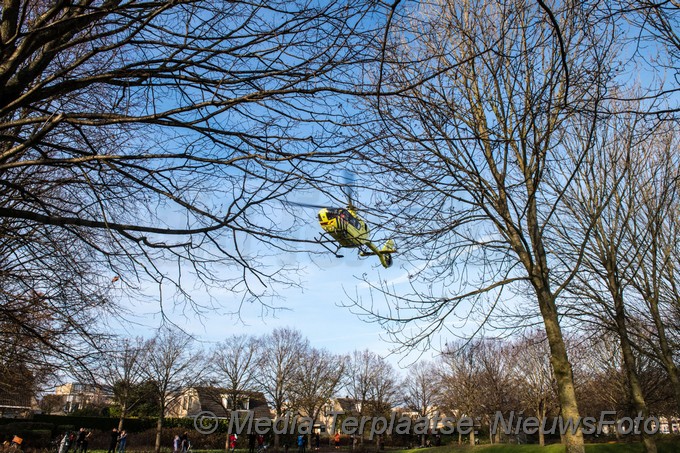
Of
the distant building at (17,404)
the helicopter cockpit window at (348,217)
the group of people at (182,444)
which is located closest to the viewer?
the helicopter cockpit window at (348,217)

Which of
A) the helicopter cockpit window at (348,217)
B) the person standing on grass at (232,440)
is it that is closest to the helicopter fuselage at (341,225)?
the helicopter cockpit window at (348,217)

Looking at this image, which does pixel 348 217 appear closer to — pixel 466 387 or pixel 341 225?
pixel 341 225

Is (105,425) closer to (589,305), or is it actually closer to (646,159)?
(589,305)

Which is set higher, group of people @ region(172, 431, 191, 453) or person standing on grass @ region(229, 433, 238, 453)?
group of people @ region(172, 431, 191, 453)

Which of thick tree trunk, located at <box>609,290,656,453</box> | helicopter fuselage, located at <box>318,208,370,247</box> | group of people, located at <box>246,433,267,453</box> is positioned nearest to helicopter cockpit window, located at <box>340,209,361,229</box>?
helicopter fuselage, located at <box>318,208,370,247</box>

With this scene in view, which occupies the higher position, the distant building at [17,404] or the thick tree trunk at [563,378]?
the thick tree trunk at [563,378]

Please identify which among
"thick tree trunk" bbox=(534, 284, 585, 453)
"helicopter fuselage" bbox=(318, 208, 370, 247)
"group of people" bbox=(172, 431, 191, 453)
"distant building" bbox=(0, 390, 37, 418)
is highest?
"helicopter fuselage" bbox=(318, 208, 370, 247)

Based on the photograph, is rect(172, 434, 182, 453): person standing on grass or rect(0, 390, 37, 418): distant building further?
rect(172, 434, 182, 453): person standing on grass

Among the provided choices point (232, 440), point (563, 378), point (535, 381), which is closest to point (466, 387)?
point (535, 381)

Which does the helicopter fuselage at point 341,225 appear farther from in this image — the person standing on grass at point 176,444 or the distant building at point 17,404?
the person standing on grass at point 176,444

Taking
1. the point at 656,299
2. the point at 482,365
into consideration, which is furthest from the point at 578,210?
the point at 482,365

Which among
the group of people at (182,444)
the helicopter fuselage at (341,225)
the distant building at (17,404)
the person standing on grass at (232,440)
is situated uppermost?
the helicopter fuselage at (341,225)

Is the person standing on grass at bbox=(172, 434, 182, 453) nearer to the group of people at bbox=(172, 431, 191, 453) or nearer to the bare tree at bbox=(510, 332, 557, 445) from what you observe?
the group of people at bbox=(172, 431, 191, 453)

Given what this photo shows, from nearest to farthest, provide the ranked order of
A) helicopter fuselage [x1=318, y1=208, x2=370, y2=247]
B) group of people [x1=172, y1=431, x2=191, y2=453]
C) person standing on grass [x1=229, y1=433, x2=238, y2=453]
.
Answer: helicopter fuselage [x1=318, y1=208, x2=370, y2=247]
group of people [x1=172, y1=431, x2=191, y2=453]
person standing on grass [x1=229, y1=433, x2=238, y2=453]
